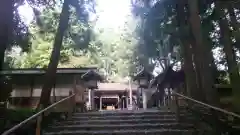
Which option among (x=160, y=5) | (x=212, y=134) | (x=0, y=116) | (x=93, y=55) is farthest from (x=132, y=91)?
(x=212, y=134)

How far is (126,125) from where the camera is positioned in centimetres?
848

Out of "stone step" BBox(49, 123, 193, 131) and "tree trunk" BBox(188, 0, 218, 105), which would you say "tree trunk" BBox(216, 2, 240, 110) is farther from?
"stone step" BBox(49, 123, 193, 131)

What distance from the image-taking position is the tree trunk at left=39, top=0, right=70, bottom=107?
10.5m

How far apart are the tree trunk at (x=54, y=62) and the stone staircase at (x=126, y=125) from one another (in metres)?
1.34

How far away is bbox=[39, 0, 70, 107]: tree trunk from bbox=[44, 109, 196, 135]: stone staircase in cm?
134

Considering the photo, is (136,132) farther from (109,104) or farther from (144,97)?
(109,104)

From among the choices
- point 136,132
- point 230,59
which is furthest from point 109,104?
point 136,132

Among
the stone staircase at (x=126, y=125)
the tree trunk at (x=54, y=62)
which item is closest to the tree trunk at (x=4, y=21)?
the stone staircase at (x=126, y=125)

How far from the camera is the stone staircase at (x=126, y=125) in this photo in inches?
298

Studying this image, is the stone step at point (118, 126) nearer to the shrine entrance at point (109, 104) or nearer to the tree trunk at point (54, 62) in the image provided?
the tree trunk at point (54, 62)

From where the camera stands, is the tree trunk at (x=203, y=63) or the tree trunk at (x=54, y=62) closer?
the tree trunk at (x=203, y=63)

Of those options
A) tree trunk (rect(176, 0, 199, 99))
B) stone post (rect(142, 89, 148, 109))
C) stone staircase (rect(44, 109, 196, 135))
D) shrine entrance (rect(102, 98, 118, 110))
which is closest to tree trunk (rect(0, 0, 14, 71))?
stone staircase (rect(44, 109, 196, 135))

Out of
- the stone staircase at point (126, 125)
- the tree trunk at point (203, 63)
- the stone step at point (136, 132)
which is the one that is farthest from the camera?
the tree trunk at point (203, 63)

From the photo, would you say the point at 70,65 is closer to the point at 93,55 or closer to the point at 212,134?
the point at 93,55
